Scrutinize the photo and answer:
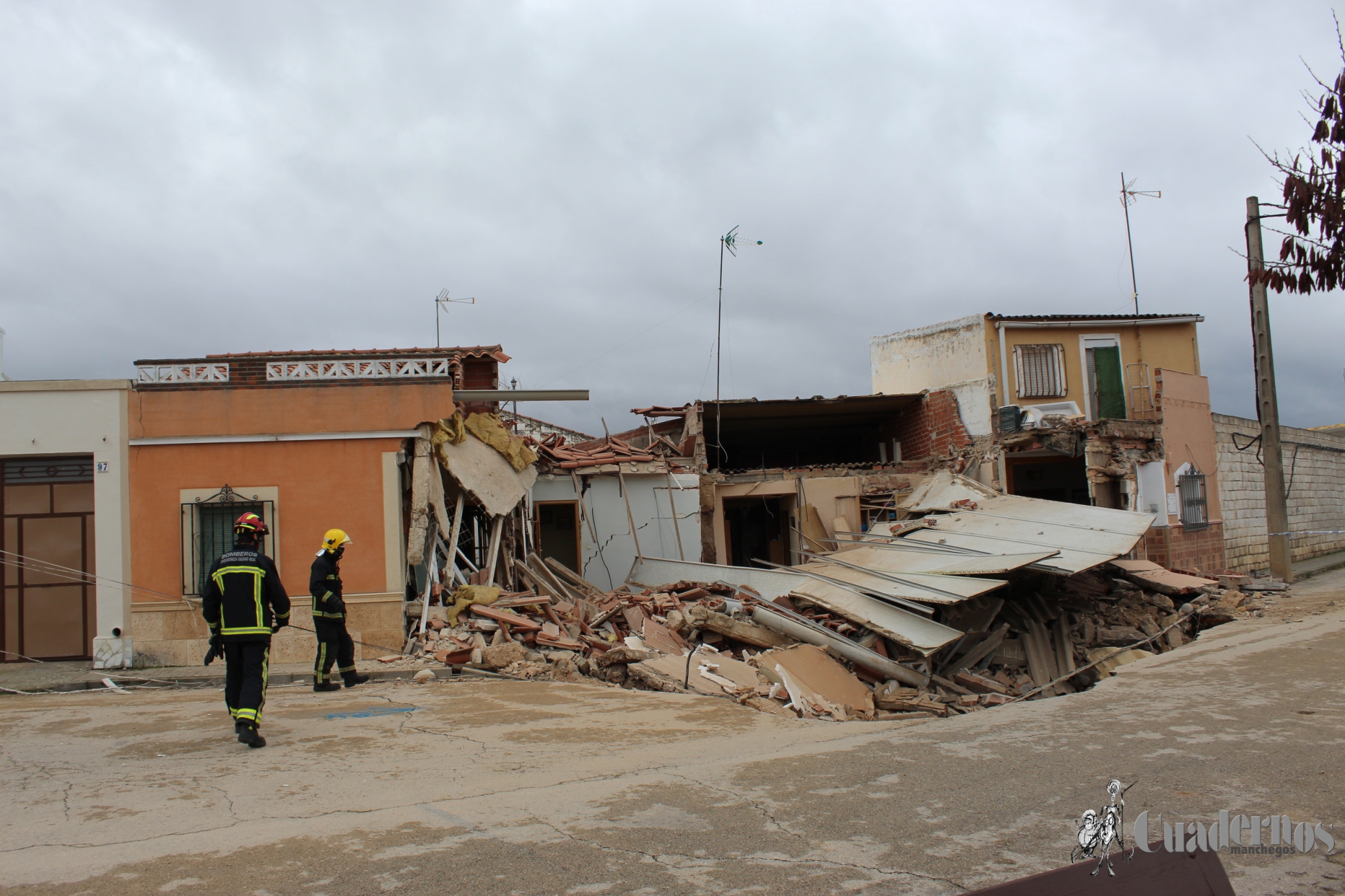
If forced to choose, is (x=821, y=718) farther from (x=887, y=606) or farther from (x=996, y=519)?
(x=996, y=519)

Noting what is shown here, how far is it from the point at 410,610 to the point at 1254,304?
50.2 ft

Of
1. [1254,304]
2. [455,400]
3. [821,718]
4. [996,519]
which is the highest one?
[1254,304]

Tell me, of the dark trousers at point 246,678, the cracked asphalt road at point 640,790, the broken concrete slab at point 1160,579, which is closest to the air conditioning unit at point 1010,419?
the broken concrete slab at point 1160,579

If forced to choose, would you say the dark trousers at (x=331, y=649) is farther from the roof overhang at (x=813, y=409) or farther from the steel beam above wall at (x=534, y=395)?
the roof overhang at (x=813, y=409)

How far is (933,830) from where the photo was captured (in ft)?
12.8

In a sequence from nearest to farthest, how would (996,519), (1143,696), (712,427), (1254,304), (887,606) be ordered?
1. (1143,696)
2. (887,606)
3. (996,519)
4. (1254,304)
5. (712,427)

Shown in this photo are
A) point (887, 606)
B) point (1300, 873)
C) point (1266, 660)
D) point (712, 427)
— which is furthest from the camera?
point (712, 427)

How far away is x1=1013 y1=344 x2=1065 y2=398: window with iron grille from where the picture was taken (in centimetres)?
1984

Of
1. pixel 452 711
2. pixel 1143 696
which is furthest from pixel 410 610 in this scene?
pixel 1143 696

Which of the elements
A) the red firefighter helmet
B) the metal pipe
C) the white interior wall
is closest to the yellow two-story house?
the white interior wall

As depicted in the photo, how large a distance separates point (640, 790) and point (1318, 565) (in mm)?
21140

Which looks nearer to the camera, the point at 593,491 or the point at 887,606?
the point at 887,606

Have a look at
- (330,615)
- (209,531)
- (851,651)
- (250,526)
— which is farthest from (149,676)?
(851,651)

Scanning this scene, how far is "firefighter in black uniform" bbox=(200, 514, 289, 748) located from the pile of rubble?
3530 mm
